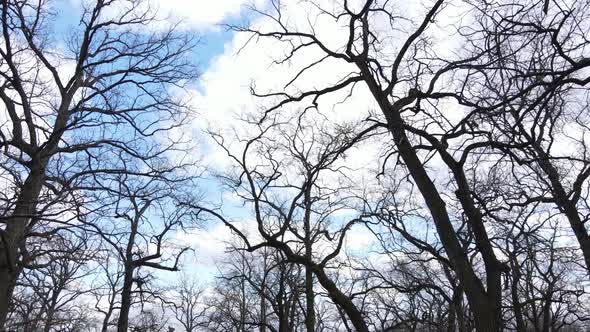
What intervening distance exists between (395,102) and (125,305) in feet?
61.0

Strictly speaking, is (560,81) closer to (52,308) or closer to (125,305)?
(125,305)

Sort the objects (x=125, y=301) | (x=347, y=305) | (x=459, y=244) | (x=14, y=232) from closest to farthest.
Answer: (x=459, y=244) → (x=347, y=305) → (x=14, y=232) → (x=125, y=301)

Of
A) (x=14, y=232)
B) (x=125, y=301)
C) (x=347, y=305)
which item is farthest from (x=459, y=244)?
(x=125, y=301)

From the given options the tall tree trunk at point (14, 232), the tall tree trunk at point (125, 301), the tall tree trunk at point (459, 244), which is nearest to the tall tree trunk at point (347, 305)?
the tall tree trunk at point (459, 244)

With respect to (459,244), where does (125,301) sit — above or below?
above

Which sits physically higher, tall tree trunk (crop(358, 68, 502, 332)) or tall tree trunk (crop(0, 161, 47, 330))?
tall tree trunk (crop(0, 161, 47, 330))

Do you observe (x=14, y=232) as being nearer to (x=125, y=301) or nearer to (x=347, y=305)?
(x=347, y=305)

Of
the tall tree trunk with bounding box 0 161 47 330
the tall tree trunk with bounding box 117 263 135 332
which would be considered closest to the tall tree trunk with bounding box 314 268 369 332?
the tall tree trunk with bounding box 0 161 47 330

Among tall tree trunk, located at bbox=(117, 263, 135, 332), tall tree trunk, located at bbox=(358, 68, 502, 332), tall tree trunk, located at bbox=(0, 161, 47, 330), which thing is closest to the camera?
tall tree trunk, located at bbox=(358, 68, 502, 332)

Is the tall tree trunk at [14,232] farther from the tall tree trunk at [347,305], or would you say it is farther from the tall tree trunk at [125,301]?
the tall tree trunk at [125,301]

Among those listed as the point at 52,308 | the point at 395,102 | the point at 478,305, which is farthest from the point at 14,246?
the point at 52,308

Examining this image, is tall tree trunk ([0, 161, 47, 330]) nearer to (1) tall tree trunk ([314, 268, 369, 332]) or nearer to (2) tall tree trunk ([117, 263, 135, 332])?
(1) tall tree trunk ([314, 268, 369, 332])

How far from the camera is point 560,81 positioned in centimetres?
412

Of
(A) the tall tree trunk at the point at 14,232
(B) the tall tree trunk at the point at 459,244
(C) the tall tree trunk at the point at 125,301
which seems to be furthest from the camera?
(C) the tall tree trunk at the point at 125,301
